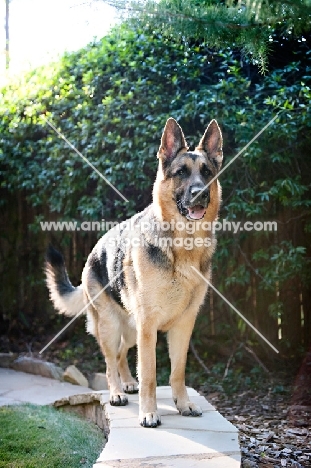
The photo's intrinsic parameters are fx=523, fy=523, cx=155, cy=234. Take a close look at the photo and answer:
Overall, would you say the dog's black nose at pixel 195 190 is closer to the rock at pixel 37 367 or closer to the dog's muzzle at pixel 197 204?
the dog's muzzle at pixel 197 204

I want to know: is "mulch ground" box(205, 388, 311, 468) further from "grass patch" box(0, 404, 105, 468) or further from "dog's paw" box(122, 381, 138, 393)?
"grass patch" box(0, 404, 105, 468)

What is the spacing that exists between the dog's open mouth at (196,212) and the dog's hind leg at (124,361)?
1.40 m

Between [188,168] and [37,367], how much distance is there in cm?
433

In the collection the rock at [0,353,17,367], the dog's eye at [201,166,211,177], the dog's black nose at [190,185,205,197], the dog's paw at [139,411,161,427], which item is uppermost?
the dog's eye at [201,166,211,177]

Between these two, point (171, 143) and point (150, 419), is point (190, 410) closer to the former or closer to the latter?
point (150, 419)

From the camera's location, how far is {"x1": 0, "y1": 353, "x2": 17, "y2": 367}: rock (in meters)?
7.39

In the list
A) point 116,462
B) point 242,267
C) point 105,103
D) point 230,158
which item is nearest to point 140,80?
point 105,103

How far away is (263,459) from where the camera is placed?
12.3 feet

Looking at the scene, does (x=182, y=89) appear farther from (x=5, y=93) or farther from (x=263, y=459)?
(x=263, y=459)

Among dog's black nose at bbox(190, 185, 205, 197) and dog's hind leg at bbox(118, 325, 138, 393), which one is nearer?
dog's black nose at bbox(190, 185, 205, 197)

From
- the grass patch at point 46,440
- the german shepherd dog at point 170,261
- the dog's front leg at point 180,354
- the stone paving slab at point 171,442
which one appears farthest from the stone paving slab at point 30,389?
the dog's front leg at point 180,354

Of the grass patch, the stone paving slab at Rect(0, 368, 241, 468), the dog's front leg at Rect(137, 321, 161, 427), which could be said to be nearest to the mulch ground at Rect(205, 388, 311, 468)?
the stone paving slab at Rect(0, 368, 241, 468)

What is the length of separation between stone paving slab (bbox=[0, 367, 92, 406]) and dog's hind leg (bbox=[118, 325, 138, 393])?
1189mm

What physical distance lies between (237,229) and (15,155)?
11.5 ft
